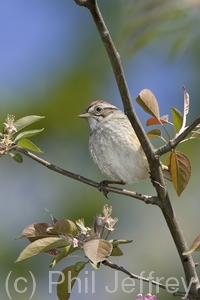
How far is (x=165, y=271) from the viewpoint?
5859 millimetres

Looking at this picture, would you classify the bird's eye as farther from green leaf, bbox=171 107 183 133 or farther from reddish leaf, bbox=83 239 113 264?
reddish leaf, bbox=83 239 113 264

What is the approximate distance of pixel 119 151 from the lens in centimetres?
386

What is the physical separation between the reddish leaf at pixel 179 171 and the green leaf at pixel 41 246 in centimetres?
58

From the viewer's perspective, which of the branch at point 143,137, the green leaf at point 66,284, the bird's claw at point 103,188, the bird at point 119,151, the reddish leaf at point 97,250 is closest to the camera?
the branch at point 143,137

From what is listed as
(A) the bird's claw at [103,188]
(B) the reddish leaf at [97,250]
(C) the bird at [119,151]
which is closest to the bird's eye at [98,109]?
(C) the bird at [119,151]

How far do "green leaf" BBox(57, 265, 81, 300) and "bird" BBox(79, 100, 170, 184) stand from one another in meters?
1.42

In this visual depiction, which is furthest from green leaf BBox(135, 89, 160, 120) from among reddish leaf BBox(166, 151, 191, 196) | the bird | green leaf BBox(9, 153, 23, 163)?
the bird

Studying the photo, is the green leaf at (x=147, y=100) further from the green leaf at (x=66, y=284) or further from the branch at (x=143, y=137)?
the green leaf at (x=66, y=284)

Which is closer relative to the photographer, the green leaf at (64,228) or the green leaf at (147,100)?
the green leaf at (64,228)

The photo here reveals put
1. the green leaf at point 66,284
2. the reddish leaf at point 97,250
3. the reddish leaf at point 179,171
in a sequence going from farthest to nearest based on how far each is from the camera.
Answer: the reddish leaf at point 179,171 < the green leaf at point 66,284 < the reddish leaf at point 97,250

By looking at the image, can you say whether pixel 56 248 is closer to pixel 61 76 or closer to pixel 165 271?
pixel 165 271

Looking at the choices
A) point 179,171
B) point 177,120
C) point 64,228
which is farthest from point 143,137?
point 64,228

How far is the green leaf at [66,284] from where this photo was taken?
2.48 m

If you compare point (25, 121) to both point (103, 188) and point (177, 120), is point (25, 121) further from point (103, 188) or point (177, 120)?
point (177, 120)
